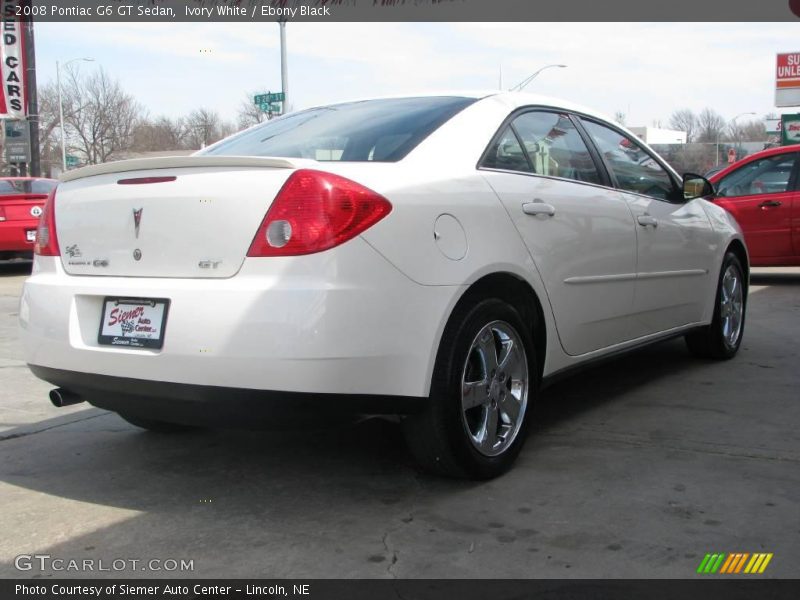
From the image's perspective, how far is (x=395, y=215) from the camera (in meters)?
2.89

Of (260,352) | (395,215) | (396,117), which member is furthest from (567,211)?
(260,352)

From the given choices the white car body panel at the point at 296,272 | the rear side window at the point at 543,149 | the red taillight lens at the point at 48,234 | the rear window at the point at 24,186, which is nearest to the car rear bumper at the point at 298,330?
the white car body panel at the point at 296,272

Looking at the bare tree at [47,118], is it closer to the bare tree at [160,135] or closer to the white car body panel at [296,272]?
the bare tree at [160,135]

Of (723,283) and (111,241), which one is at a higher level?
(111,241)

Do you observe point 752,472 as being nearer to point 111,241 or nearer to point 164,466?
point 164,466

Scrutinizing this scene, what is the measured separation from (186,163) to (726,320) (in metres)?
4.06

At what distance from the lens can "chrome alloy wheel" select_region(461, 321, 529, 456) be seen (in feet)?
10.7

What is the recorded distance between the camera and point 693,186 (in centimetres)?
512

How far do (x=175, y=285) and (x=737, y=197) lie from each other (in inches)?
351

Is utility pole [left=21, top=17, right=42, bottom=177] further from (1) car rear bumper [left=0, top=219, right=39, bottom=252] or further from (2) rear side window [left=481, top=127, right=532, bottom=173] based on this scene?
(2) rear side window [left=481, top=127, right=532, bottom=173]

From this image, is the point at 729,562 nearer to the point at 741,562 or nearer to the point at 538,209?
the point at 741,562

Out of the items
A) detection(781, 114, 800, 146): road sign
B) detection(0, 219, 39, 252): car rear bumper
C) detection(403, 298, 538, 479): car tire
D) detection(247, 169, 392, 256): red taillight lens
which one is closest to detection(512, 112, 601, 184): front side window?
detection(403, 298, 538, 479): car tire

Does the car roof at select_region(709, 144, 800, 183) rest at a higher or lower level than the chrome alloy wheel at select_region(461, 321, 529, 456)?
higher
